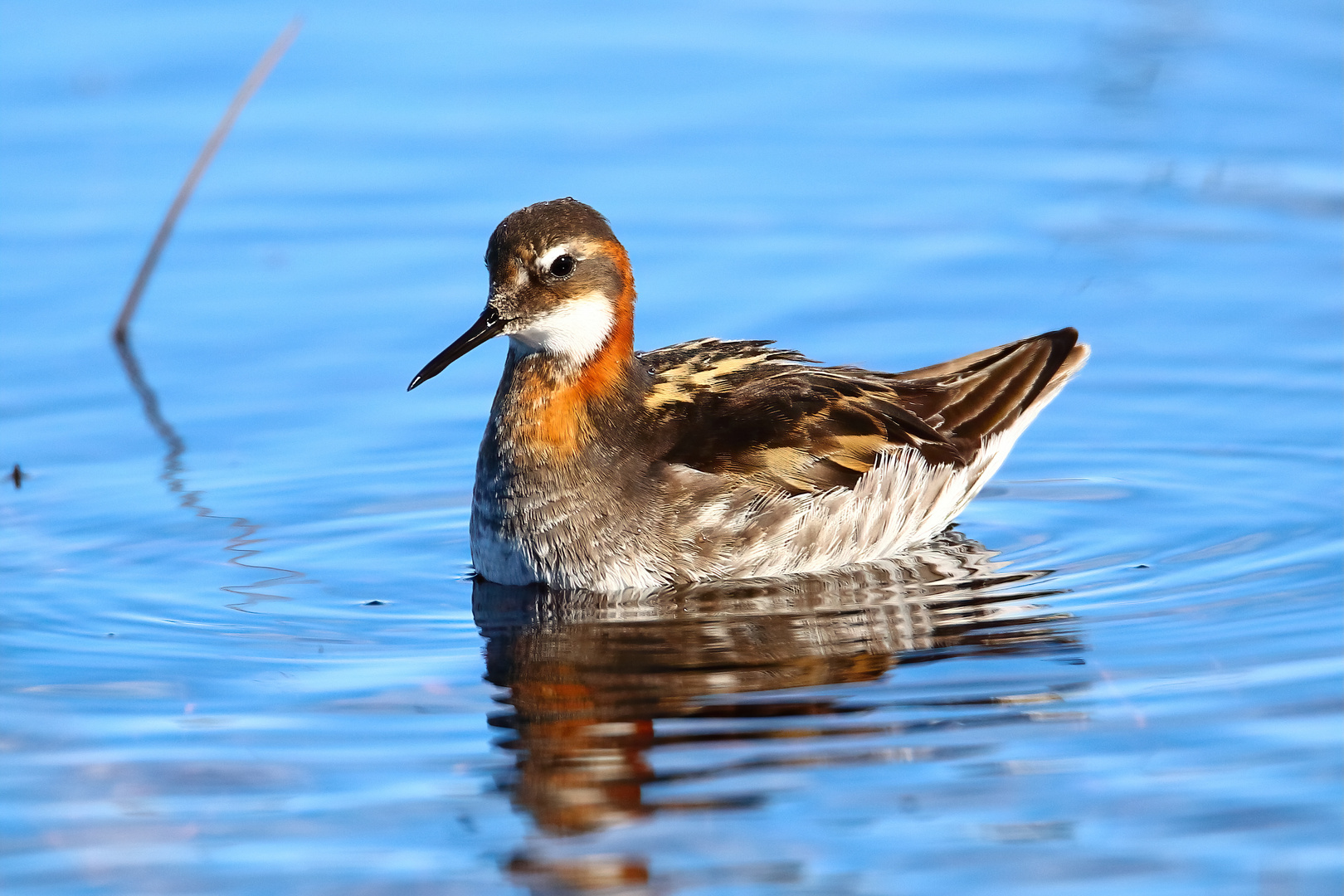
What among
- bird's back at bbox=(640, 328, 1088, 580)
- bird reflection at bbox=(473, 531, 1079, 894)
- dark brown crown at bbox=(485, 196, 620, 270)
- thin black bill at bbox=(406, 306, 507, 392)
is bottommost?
bird reflection at bbox=(473, 531, 1079, 894)

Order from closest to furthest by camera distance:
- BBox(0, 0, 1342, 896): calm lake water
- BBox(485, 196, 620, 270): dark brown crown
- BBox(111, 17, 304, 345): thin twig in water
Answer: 1. BBox(0, 0, 1342, 896): calm lake water
2. BBox(485, 196, 620, 270): dark brown crown
3. BBox(111, 17, 304, 345): thin twig in water

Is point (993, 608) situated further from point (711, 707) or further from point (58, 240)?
point (58, 240)

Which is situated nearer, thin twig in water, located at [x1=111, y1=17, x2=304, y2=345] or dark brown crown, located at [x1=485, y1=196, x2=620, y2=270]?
dark brown crown, located at [x1=485, y1=196, x2=620, y2=270]

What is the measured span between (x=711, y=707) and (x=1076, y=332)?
375 cm

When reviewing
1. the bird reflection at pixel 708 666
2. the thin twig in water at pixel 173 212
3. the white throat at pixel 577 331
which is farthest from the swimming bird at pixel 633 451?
the thin twig in water at pixel 173 212

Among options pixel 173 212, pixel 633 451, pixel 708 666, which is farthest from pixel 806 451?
pixel 173 212

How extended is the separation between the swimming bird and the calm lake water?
1.13ft

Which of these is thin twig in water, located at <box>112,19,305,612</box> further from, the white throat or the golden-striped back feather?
the golden-striped back feather

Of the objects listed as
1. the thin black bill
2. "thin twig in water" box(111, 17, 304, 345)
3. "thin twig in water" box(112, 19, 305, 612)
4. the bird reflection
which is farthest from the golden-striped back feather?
"thin twig in water" box(111, 17, 304, 345)

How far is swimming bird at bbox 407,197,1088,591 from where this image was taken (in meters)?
8.97

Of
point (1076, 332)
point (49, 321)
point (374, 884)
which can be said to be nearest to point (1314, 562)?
point (1076, 332)

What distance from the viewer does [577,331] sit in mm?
9086

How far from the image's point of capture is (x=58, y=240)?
12.8m

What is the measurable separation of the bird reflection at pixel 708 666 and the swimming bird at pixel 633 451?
169 mm
